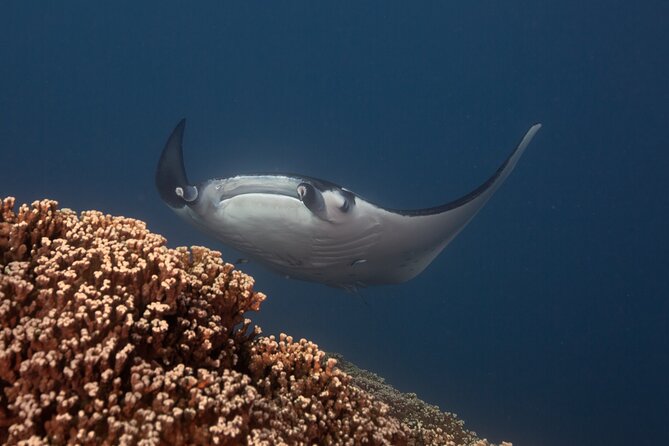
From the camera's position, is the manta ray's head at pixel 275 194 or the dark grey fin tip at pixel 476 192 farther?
the dark grey fin tip at pixel 476 192

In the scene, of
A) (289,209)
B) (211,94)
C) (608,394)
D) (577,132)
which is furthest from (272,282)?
(577,132)

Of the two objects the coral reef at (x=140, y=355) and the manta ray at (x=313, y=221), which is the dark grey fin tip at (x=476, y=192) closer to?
the manta ray at (x=313, y=221)

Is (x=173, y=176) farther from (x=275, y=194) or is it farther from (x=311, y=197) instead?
(x=311, y=197)

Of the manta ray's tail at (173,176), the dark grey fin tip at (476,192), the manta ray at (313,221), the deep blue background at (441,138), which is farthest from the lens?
the deep blue background at (441,138)

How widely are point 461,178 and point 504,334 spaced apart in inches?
1483

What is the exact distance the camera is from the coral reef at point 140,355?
1.73m

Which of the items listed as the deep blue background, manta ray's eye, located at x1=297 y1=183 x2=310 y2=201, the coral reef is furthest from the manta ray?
the deep blue background

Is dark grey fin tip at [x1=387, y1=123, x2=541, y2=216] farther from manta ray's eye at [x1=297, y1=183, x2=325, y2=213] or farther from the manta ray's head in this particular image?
manta ray's eye at [x1=297, y1=183, x2=325, y2=213]

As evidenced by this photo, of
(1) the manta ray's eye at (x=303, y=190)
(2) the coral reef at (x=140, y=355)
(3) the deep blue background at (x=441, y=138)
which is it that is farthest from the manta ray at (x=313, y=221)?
(3) the deep blue background at (x=441, y=138)

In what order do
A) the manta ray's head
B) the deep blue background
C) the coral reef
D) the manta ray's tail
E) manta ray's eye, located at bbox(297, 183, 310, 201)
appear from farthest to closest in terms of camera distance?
the deep blue background → the manta ray's tail → the manta ray's head → manta ray's eye, located at bbox(297, 183, 310, 201) → the coral reef

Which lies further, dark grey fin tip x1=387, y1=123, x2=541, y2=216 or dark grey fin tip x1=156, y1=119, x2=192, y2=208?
dark grey fin tip x1=156, y1=119, x2=192, y2=208

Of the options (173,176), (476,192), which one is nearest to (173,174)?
(173,176)

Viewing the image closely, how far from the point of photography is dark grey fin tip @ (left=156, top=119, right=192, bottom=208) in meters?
5.70

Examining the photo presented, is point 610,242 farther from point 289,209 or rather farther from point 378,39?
point 289,209
